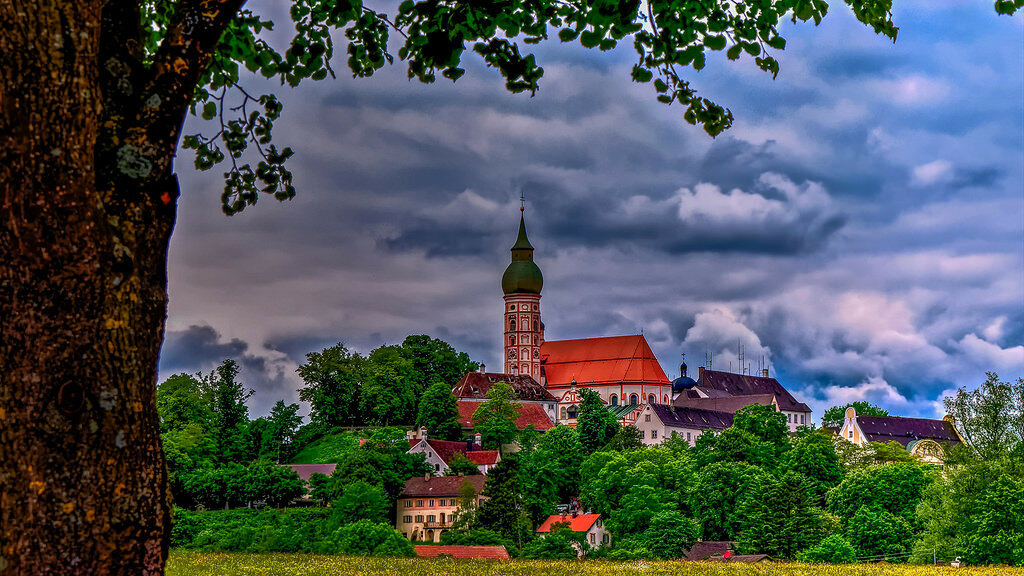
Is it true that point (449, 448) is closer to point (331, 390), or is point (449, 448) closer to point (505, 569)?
point (331, 390)

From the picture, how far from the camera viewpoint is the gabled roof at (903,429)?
389 feet

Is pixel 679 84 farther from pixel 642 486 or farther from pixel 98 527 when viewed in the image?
pixel 642 486

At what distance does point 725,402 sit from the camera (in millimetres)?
121438

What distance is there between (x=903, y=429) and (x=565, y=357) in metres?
41.6

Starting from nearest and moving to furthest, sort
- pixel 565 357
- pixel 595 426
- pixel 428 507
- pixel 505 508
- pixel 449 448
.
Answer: pixel 505 508, pixel 428 507, pixel 449 448, pixel 595 426, pixel 565 357

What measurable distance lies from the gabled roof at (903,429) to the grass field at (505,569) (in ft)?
280

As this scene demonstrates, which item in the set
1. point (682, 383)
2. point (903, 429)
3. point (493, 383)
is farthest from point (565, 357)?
point (903, 429)

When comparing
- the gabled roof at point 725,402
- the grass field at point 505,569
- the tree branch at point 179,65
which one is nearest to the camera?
the tree branch at point 179,65

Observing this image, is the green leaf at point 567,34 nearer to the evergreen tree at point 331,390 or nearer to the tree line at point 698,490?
the tree line at point 698,490

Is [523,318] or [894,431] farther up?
[523,318]

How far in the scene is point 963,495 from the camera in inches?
1935

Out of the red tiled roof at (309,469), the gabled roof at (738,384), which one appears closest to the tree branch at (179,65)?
the red tiled roof at (309,469)

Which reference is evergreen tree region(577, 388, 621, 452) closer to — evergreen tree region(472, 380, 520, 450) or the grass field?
evergreen tree region(472, 380, 520, 450)

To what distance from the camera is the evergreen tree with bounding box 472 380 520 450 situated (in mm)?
94625
